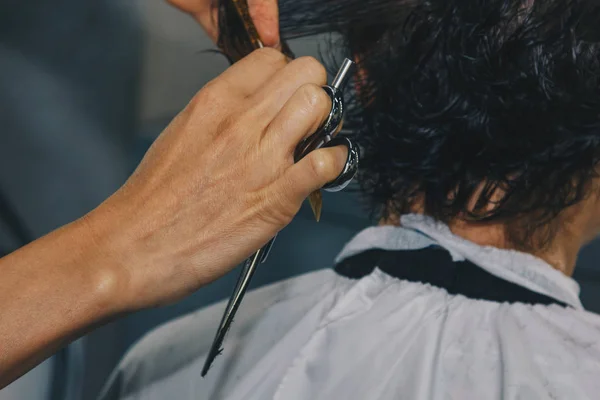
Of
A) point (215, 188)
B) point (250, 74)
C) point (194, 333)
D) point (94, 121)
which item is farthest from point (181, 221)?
point (94, 121)

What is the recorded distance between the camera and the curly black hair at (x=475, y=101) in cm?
75

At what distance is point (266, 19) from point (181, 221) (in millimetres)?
320

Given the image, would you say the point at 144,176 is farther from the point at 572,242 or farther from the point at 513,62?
the point at 572,242

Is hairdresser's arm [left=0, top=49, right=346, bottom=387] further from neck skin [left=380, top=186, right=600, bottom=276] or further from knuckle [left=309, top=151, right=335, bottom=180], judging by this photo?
neck skin [left=380, top=186, right=600, bottom=276]

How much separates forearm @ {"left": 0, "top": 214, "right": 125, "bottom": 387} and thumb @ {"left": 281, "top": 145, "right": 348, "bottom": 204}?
169mm

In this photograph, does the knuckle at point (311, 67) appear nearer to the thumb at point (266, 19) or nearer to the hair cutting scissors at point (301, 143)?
the hair cutting scissors at point (301, 143)

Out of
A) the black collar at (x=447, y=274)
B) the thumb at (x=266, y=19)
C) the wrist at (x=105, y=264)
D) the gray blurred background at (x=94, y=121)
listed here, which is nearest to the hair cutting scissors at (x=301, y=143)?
the thumb at (x=266, y=19)

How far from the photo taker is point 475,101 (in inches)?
31.4

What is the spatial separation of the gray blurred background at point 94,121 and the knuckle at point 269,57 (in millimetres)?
568

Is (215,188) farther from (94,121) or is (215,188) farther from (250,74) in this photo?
(94,121)

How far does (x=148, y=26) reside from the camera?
1221mm

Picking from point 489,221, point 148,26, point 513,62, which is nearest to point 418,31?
point 513,62

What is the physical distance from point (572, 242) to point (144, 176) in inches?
23.4

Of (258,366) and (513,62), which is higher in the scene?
(513,62)
